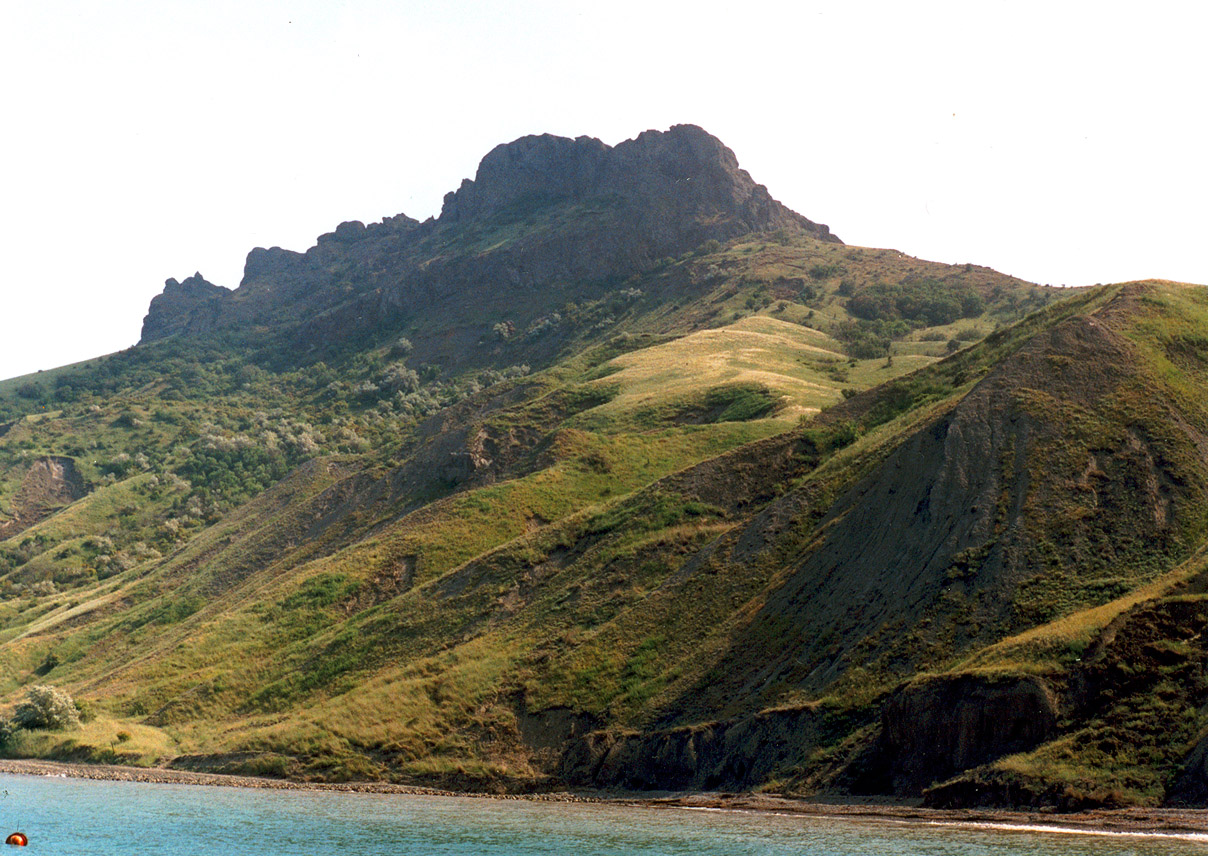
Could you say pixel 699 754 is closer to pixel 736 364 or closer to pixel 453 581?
pixel 453 581

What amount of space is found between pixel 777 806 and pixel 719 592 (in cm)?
1593

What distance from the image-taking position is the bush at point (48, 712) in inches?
2384

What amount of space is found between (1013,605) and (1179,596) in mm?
5873

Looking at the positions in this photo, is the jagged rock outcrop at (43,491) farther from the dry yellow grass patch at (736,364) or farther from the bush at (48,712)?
the bush at (48,712)

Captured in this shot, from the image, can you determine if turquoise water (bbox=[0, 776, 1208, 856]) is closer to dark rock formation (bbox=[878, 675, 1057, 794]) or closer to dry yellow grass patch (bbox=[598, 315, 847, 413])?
dark rock formation (bbox=[878, 675, 1057, 794])

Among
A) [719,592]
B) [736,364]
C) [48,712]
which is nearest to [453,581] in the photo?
[719,592]

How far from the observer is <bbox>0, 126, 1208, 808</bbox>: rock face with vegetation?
121 feet

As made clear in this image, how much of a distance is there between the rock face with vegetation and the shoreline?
99cm

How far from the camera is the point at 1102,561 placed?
4188 cm

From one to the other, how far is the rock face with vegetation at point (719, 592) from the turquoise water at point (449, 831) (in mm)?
4293

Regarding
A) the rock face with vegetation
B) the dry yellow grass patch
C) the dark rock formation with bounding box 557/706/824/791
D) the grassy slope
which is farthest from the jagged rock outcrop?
the dark rock formation with bounding box 557/706/824/791

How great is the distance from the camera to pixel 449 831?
35781mm

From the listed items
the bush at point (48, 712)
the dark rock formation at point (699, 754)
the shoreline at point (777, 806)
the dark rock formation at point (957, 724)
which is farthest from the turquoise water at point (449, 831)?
the bush at point (48, 712)

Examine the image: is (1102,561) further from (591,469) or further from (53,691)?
(53,691)
